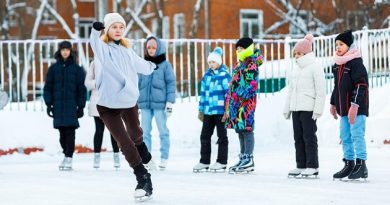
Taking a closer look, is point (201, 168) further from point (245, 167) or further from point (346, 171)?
point (346, 171)

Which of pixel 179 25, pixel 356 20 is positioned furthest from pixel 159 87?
pixel 179 25

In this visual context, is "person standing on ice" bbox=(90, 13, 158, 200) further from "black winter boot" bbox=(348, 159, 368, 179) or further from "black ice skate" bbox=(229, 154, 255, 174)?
"black ice skate" bbox=(229, 154, 255, 174)

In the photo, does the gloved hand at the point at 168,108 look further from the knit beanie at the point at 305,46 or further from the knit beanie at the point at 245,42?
the knit beanie at the point at 305,46

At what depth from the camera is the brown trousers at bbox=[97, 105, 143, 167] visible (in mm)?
7633

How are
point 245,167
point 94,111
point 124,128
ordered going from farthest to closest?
1. point 94,111
2. point 245,167
3. point 124,128

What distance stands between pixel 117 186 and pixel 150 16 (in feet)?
94.7

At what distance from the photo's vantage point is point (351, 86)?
9.31 m

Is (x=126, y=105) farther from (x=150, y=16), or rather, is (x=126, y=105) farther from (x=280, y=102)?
(x=150, y=16)

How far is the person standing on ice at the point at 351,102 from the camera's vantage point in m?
9.19

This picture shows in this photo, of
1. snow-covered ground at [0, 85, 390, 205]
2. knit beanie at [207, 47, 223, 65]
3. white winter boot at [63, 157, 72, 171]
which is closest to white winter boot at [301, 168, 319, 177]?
snow-covered ground at [0, 85, 390, 205]

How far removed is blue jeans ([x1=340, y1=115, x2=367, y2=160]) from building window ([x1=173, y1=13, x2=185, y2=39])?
1065 inches

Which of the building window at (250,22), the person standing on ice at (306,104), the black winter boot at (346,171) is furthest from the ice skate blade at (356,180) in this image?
the building window at (250,22)

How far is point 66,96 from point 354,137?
3.90m

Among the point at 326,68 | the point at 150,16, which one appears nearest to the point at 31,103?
the point at 326,68
